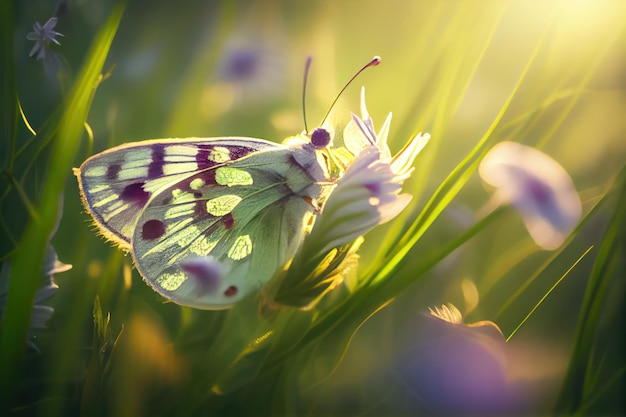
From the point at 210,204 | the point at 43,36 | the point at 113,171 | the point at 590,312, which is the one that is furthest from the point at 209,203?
the point at 590,312

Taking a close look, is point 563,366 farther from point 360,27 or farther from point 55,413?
point 55,413

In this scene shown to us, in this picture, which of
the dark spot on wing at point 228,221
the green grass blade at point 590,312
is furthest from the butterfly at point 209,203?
the green grass blade at point 590,312

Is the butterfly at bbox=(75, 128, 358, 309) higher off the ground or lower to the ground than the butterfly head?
A: lower

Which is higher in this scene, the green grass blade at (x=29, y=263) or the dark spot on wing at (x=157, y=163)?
the dark spot on wing at (x=157, y=163)

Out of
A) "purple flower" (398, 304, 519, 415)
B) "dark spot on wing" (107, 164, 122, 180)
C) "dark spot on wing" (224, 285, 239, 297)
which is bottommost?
"purple flower" (398, 304, 519, 415)

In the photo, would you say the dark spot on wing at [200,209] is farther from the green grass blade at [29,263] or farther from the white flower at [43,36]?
the white flower at [43,36]

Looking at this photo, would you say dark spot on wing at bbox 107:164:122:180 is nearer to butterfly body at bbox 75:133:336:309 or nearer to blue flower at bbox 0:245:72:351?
butterfly body at bbox 75:133:336:309

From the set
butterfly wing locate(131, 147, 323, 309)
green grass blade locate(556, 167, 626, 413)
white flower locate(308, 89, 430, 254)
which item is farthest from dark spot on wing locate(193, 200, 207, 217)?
green grass blade locate(556, 167, 626, 413)
